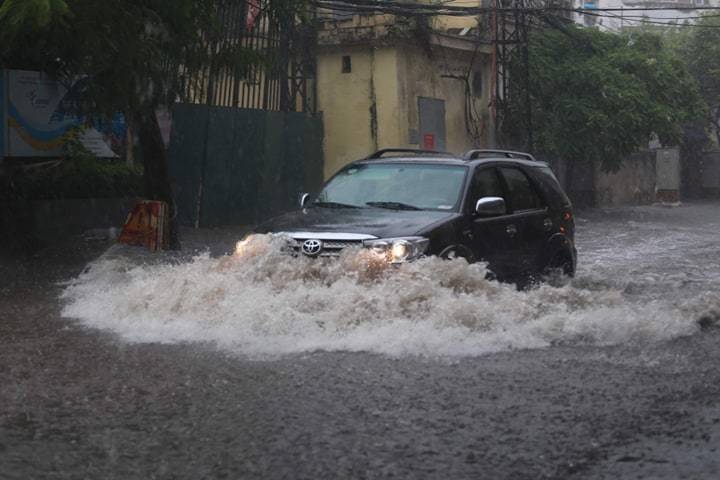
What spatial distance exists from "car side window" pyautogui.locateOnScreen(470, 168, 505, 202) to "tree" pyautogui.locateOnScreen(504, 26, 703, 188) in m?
17.8

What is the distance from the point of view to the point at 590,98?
29.7 metres

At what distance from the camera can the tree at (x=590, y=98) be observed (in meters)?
29.2

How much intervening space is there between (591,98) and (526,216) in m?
20.1

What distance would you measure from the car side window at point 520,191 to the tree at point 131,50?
4.69m

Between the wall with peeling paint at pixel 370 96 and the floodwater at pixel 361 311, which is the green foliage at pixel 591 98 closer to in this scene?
the wall with peeling paint at pixel 370 96

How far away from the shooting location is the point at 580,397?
21.1ft

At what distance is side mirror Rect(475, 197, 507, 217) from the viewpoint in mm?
9477

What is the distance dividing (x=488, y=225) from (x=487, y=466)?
485 cm

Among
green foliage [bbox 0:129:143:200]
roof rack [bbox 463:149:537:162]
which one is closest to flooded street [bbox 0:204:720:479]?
roof rack [bbox 463:149:537:162]

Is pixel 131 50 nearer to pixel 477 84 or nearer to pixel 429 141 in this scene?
pixel 429 141

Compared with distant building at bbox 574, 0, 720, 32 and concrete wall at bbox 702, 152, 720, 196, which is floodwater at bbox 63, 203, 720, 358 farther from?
distant building at bbox 574, 0, 720, 32

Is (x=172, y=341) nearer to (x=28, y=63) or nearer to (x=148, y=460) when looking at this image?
(x=148, y=460)

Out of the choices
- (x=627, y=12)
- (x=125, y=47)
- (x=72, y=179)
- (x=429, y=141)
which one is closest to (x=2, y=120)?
(x=72, y=179)

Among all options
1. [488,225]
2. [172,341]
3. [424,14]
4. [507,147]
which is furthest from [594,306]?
[507,147]
